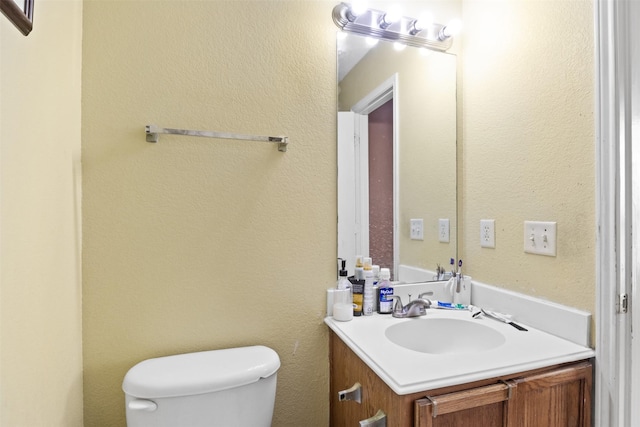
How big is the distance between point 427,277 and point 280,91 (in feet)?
3.22

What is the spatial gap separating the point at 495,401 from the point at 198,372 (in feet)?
2.67

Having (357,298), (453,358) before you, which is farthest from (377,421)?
(357,298)

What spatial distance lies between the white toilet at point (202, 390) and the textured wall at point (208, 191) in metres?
0.13

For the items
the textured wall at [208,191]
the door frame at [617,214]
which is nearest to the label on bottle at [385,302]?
the textured wall at [208,191]

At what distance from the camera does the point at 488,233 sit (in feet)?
4.31

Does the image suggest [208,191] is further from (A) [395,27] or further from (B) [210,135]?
(A) [395,27]

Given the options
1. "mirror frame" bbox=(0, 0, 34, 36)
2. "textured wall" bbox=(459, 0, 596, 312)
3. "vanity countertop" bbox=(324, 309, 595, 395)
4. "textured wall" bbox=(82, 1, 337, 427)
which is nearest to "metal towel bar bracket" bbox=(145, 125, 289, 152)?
"textured wall" bbox=(82, 1, 337, 427)

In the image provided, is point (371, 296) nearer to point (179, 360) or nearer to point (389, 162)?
point (389, 162)

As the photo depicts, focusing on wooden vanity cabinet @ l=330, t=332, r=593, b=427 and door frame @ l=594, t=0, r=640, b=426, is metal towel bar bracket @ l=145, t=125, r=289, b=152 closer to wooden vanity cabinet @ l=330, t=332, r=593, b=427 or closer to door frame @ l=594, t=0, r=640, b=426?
wooden vanity cabinet @ l=330, t=332, r=593, b=427

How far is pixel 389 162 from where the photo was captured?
1.39 meters

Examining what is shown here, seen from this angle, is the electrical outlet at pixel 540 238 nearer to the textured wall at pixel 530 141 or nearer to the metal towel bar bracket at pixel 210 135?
the textured wall at pixel 530 141

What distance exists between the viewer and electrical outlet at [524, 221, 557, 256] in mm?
1059

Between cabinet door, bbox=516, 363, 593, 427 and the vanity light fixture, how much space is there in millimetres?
1299

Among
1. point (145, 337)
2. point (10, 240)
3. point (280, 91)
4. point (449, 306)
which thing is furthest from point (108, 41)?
point (449, 306)
